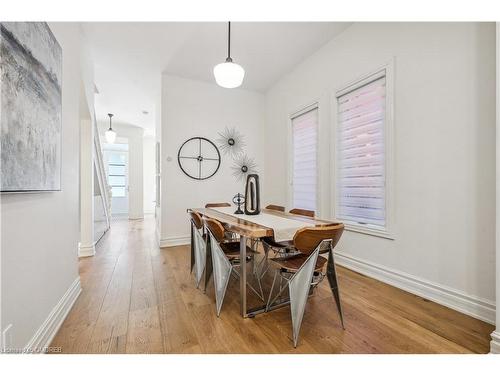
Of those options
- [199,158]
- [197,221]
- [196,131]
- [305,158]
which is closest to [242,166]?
[199,158]

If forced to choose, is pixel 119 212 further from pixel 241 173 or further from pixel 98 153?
pixel 241 173

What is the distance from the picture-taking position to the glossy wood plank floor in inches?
52.0

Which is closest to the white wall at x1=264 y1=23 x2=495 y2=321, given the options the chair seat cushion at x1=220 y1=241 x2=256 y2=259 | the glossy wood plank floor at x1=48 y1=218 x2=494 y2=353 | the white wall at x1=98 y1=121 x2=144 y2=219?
the glossy wood plank floor at x1=48 y1=218 x2=494 y2=353

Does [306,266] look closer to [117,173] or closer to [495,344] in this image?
[495,344]

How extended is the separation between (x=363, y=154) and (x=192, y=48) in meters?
2.63

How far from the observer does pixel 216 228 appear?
1725 millimetres

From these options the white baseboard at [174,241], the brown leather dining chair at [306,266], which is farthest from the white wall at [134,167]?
the brown leather dining chair at [306,266]

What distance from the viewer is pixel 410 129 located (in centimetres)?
200

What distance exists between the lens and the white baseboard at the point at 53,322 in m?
1.20

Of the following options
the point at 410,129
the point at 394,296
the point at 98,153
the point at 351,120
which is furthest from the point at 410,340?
the point at 98,153

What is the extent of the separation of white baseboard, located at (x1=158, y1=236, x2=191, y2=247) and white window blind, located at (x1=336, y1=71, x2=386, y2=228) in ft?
8.14

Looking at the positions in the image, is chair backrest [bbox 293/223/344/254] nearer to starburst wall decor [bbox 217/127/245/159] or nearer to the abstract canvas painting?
the abstract canvas painting

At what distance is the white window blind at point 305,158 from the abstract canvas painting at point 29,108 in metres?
2.84

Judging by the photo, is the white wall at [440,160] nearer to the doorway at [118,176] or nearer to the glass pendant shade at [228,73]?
the glass pendant shade at [228,73]
